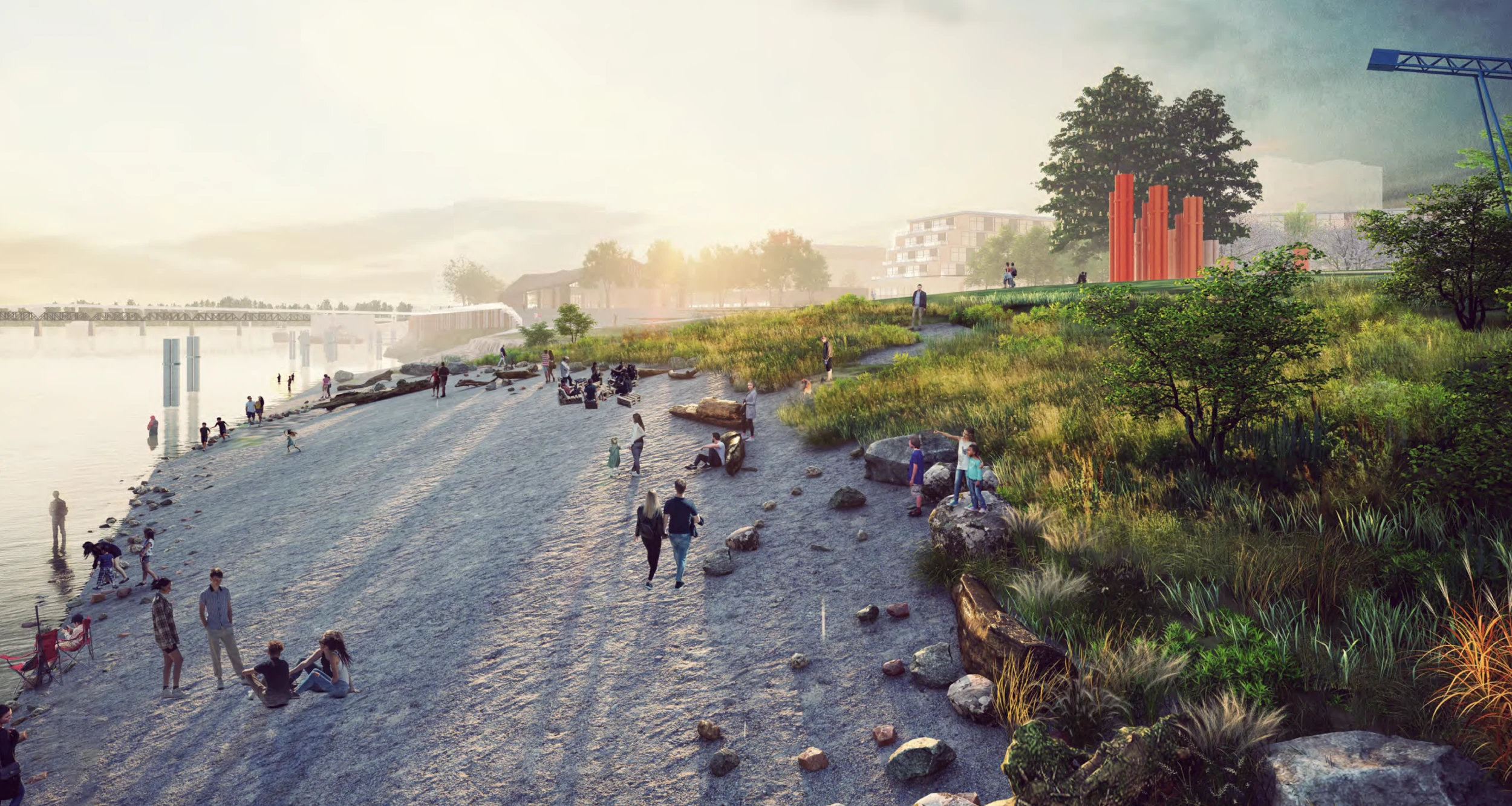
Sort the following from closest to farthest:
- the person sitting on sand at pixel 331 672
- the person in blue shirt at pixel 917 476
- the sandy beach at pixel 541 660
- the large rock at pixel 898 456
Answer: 1. the sandy beach at pixel 541 660
2. the person sitting on sand at pixel 331 672
3. the person in blue shirt at pixel 917 476
4. the large rock at pixel 898 456

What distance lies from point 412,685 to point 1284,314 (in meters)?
13.3

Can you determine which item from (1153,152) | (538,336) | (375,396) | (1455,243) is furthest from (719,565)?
(1153,152)

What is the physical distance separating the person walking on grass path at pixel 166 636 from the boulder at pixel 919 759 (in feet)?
33.6

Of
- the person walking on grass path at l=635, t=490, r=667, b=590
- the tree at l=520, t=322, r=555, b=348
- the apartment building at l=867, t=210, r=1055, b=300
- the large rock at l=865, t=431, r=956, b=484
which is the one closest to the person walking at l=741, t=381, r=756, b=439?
the large rock at l=865, t=431, r=956, b=484

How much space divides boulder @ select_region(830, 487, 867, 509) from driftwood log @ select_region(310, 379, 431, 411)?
95.5ft

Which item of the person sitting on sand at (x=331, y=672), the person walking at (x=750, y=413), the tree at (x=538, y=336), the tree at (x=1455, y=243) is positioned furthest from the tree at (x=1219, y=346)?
the tree at (x=538, y=336)

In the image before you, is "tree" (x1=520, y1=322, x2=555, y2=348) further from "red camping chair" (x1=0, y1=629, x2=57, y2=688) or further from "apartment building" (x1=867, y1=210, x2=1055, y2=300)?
"apartment building" (x1=867, y1=210, x2=1055, y2=300)

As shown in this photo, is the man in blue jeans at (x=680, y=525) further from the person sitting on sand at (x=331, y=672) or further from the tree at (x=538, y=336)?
the tree at (x=538, y=336)

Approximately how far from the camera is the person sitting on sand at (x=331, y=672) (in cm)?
953

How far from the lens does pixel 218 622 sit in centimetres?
1042

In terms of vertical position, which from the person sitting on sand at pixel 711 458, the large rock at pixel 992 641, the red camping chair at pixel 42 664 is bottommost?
the red camping chair at pixel 42 664

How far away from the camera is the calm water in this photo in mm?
18969

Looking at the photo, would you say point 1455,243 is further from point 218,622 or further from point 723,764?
point 218,622

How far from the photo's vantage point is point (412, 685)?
9469 mm
